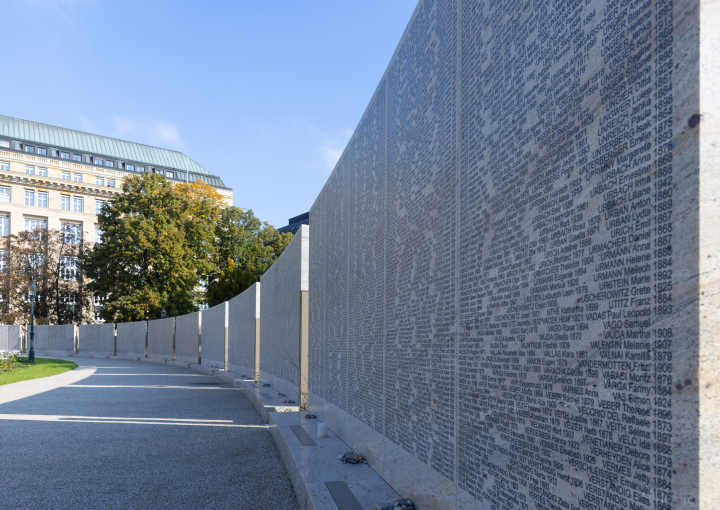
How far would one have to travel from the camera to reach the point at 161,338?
33719mm

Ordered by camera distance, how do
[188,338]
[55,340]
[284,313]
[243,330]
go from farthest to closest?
Result: [55,340], [188,338], [243,330], [284,313]

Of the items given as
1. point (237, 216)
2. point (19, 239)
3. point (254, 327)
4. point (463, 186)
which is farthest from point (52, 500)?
point (19, 239)

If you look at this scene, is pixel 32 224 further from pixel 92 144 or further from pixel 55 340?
pixel 55 340

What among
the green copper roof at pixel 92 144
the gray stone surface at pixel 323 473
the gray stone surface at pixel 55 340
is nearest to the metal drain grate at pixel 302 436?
the gray stone surface at pixel 323 473

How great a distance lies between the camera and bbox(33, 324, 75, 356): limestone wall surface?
Answer: 44594 mm

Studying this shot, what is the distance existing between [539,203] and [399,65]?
10.6 feet

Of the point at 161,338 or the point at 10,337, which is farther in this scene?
the point at 10,337

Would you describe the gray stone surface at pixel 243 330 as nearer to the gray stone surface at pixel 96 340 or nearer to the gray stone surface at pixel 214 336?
the gray stone surface at pixel 214 336

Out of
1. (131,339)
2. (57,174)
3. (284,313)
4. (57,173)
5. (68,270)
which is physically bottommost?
(131,339)

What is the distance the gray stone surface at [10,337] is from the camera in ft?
146

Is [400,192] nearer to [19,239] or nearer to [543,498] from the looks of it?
[543,498]

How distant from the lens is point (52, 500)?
5.53m

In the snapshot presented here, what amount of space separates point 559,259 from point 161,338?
34.4 m

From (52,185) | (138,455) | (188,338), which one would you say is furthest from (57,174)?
(138,455)
